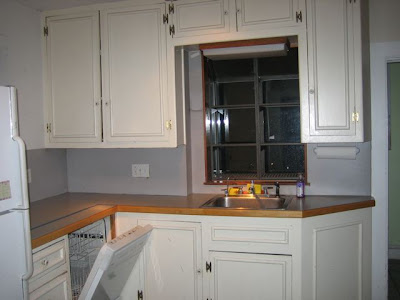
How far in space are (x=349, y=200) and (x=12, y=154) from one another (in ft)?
6.54

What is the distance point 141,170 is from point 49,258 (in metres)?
1.17

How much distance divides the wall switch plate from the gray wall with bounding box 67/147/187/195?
0.03 m

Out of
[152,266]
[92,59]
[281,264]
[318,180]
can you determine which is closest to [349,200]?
[318,180]

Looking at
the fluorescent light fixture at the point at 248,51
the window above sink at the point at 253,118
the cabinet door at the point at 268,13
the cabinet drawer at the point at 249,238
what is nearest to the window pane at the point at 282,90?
the window above sink at the point at 253,118

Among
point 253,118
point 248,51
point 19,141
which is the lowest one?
point 19,141

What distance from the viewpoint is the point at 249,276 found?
8.00ft

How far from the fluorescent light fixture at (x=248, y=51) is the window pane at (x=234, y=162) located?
689mm

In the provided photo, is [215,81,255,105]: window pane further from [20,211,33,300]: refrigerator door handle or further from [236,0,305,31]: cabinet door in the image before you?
[20,211,33,300]: refrigerator door handle

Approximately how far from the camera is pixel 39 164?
2.97 meters

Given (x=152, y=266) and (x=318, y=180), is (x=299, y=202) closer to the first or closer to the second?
(x=318, y=180)

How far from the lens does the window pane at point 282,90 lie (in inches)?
117

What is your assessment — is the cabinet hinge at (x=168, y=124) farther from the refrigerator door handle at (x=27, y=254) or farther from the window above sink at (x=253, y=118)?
the refrigerator door handle at (x=27, y=254)

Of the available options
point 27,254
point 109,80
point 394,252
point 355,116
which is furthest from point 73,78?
point 394,252

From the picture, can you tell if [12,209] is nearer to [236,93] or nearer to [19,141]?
[19,141]
